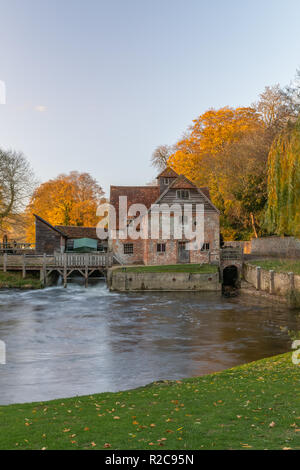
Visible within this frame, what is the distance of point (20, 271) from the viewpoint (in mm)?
41219

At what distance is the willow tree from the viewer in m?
14.3

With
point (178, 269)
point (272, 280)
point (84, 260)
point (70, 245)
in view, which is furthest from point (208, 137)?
point (272, 280)

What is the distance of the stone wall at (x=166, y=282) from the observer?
36.4 m

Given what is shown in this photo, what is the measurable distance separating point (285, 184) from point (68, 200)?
48.4 m

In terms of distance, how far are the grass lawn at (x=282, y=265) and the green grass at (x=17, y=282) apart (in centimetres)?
2013

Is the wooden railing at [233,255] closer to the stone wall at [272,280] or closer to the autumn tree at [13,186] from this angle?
the stone wall at [272,280]

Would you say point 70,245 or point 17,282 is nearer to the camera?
point 17,282

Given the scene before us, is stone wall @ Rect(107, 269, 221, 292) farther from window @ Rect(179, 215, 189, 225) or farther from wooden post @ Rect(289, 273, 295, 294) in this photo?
wooden post @ Rect(289, 273, 295, 294)

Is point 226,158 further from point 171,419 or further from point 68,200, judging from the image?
point 171,419

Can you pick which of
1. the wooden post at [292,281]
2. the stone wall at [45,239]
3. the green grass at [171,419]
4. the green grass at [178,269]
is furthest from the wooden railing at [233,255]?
the green grass at [171,419]

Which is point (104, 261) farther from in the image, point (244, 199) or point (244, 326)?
point (244, 326)

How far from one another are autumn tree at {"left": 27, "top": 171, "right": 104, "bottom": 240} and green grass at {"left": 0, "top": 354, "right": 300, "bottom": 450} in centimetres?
4987

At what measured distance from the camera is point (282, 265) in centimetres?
3388

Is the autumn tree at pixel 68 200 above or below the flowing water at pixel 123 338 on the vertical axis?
above
